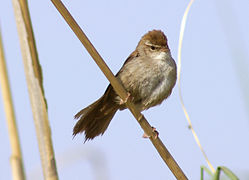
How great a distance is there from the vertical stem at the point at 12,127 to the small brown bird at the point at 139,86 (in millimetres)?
1349

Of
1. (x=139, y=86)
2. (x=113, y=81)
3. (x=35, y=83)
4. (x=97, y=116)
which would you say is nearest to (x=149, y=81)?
(x=139, y=86)

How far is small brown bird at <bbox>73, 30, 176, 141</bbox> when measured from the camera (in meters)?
2.89

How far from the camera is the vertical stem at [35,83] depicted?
4.66 ft

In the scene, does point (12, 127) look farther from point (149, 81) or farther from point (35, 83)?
point (149, 81)

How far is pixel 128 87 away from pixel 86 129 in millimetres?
448

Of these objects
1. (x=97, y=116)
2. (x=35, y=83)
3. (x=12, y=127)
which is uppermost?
(x=97, y=116)

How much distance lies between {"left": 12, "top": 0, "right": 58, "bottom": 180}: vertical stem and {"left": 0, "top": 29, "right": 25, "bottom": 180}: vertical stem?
8 centimetres

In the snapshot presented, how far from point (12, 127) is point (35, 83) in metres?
0.18

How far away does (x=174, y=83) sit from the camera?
10.2ft

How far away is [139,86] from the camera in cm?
296

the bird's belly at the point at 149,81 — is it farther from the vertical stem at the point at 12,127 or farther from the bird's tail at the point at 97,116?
the vertical stem at the point at 12,127

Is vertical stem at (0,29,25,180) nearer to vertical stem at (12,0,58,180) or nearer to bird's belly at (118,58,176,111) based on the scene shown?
vertical stem at (12,0,58,180)

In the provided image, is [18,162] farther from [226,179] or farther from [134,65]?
[134,65]

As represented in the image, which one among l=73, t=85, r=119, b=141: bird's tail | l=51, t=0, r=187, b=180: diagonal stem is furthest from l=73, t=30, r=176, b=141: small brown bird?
l=51, t=0, r=187, b=180: diagonal stem
